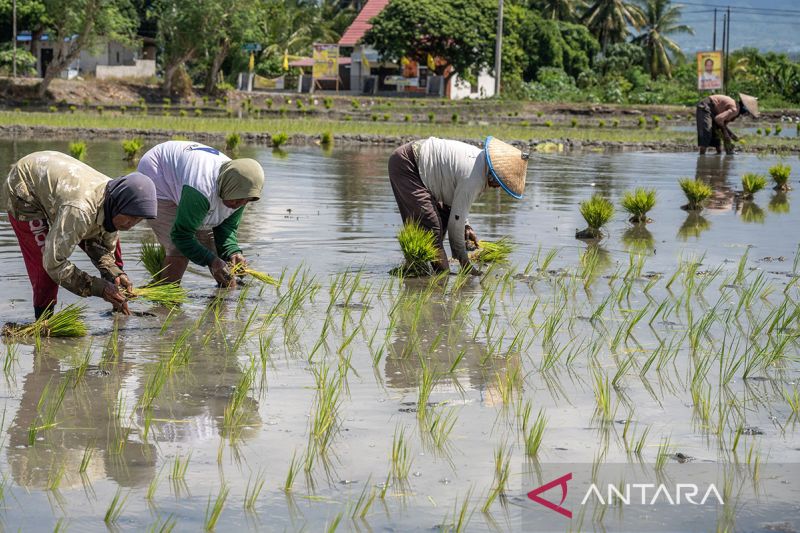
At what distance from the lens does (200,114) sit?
32.1 m

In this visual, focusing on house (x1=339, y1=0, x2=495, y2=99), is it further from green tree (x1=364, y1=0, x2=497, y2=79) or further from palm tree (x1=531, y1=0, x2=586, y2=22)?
palm tree (x1=531, y1=0, x2=586, y2=22)

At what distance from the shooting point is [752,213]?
1238 centimetres

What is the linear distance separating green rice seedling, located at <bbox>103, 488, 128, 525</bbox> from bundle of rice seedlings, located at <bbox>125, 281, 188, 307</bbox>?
2478 millimetres

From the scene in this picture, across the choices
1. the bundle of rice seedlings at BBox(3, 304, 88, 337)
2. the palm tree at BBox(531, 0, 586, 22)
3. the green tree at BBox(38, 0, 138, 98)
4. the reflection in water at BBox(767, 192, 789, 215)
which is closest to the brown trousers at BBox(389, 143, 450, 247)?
the bundle of rice seedlings at BBox(3, 304, 88, 337)

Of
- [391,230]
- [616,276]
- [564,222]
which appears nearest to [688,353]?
[616,276]

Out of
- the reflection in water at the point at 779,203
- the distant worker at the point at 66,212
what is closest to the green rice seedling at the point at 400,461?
the distant worker at the point at 66,212

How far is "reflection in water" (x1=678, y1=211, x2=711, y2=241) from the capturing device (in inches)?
414

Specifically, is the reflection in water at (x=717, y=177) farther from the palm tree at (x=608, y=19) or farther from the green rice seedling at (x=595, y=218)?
the palm tree at (x=608, y=19)

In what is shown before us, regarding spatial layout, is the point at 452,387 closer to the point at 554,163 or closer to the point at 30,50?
the point at 554,163

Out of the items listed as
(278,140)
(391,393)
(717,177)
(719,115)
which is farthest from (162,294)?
(719,115)

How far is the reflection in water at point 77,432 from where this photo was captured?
372cm

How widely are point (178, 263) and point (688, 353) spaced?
3030mm

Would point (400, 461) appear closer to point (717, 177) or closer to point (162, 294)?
point (162, 294)

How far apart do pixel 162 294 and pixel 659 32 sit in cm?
5966
